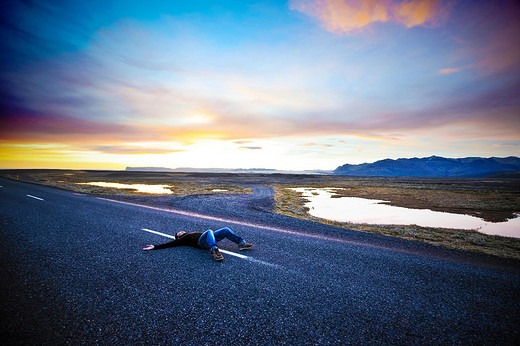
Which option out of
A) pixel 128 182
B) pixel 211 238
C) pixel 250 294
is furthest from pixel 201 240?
pixel 128 182

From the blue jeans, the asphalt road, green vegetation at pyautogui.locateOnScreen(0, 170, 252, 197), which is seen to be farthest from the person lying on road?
green vegetation at pyautogui.locateOnScreen(0, 170, 252, 197)

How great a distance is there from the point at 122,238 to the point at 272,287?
5.87 meters

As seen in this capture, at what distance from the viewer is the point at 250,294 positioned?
14.9ft

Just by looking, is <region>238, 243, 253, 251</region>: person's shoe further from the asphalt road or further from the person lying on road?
the asphalt road

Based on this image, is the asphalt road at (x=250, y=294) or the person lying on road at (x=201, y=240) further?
the person lying on road at (x=201, y=240)

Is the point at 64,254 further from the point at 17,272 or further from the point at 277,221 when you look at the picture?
the point at 277,221

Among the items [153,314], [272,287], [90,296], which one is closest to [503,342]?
[272,287]

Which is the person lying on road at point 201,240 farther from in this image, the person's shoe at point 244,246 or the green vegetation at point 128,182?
the green vegetation at point 128,182

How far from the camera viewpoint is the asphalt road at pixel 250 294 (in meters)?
3.47

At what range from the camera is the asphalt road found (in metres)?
3.47

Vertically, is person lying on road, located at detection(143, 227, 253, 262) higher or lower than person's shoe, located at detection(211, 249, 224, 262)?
higher

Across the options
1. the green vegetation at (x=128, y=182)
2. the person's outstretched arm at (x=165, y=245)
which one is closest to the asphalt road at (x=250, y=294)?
the person's outstretched arm at (x=165, y=245)

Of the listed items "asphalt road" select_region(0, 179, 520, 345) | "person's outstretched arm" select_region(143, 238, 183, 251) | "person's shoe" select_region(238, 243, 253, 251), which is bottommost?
"asphalt road" select_region(0, 179, 520, 345)

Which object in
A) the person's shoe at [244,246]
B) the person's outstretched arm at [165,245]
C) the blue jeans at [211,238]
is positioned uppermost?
the blue jeans at [211,238]
